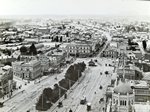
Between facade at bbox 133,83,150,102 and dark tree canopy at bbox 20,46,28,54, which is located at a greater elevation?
dark tree canopy at bbox 20,46,28,54

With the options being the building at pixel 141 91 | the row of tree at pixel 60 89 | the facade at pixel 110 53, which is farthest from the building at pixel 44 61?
the building at pixel 141 91

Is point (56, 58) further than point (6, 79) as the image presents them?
Yes

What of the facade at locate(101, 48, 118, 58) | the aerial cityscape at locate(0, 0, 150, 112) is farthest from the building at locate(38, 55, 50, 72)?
the facade at locate(101, 48, 118, 58)

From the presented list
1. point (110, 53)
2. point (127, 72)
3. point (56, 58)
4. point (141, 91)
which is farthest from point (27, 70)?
point (141, 91)

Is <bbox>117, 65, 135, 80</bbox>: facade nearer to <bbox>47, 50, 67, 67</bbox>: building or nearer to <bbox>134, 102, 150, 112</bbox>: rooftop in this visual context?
<bbox>134, 102, 150, 112</bbox>: rooftop

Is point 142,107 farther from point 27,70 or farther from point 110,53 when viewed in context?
point 27,70

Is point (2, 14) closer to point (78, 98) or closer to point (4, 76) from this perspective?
point (4, 76)
